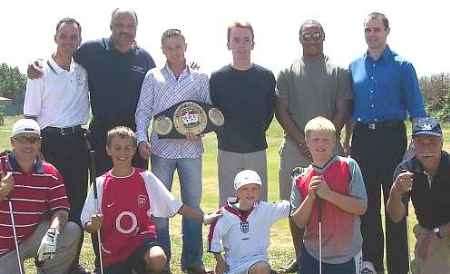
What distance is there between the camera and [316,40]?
8.11 metres

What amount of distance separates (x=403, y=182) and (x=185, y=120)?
2.62 meters

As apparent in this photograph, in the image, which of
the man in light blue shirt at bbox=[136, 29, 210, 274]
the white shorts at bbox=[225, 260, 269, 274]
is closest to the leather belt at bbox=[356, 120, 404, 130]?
the man in light blue shirt at bbox=[136, 29, 210, 274]

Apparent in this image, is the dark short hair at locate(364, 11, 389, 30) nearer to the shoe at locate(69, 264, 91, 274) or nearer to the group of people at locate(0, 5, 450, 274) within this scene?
the group of people at locate(0, 5, 450, 274)

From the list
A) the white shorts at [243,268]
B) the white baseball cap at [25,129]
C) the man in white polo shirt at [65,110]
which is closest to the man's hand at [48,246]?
the white baseball cap at [25,129]

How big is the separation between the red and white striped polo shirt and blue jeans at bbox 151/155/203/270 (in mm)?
1384

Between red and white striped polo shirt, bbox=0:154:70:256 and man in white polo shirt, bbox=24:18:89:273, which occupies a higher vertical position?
man in white polo shirt, bbox=24:18:89:273

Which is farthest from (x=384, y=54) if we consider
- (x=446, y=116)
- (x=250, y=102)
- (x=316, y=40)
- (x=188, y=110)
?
(x=446, y=116)

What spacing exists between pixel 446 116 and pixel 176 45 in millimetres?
38881

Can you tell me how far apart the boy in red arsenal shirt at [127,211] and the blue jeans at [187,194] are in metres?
0.82

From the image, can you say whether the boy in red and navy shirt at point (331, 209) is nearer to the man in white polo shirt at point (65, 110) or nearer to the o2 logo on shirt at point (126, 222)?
the o2 logo on shirt at point (126, 222)

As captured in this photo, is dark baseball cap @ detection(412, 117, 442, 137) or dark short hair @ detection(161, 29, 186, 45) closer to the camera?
dark baseball cap @ detection(412, 117, 442, 137)

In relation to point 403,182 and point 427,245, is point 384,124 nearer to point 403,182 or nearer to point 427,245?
point 403,182

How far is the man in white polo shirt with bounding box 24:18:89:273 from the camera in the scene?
26.0 feet

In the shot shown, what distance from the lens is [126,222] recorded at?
22.9 ft
